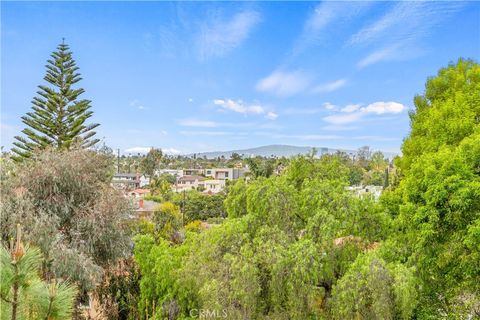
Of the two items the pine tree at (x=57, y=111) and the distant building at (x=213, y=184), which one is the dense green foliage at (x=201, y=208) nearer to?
the pine tree at (x=57, y=111)

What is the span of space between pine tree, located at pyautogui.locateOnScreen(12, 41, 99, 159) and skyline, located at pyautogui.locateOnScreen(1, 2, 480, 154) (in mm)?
309

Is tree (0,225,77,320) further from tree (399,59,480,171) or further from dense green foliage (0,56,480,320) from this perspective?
tree (399,59,480,171)

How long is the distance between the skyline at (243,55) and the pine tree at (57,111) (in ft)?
1.01

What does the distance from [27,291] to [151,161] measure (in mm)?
42119

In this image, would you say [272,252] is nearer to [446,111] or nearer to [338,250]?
[338,250]

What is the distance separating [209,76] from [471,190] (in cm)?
1063

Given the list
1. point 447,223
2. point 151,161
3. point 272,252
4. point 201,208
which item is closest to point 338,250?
point 272,252

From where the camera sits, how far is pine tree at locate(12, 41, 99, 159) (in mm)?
14086

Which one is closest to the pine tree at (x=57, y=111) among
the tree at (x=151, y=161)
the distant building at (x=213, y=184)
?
the distant building at (x=213, y=184)

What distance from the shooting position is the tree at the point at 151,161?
43.1 metres

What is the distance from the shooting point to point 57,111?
1445cm

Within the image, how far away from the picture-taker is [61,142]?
14562 millimetres

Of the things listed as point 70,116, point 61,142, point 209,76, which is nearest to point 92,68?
point 70,116

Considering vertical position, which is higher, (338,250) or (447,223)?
(447,223)
